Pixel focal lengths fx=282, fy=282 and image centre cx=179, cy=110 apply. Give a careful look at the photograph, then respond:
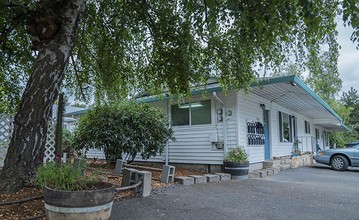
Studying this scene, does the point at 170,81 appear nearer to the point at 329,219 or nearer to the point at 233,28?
the point at 233,28

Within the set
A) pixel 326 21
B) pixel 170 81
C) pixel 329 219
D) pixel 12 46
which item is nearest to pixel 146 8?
pixel 170 81

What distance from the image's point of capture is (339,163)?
11180 mm

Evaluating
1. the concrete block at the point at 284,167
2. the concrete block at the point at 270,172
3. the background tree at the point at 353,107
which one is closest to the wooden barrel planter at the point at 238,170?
the concrete block at the point at 270,172

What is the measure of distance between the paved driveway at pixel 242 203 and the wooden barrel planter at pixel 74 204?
2.70ft

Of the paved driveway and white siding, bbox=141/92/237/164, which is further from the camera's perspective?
white siding, bbox=141/92/237/164

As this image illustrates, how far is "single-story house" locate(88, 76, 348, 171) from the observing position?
27.8 ft

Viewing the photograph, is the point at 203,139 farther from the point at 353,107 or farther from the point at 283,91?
the point at 353,107

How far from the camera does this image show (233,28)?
18.5 ft

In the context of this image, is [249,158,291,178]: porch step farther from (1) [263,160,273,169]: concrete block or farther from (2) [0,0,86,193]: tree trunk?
(2) [0,0,86,193]: tree trunk

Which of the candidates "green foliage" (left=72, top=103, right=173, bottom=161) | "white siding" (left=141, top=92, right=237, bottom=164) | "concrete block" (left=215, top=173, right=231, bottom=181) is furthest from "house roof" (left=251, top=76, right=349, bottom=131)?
"green foliage" (left=72, top=103, right=173, bottom=161)

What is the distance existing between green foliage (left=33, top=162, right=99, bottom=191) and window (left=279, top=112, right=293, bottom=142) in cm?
1016

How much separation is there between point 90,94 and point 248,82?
5.23m

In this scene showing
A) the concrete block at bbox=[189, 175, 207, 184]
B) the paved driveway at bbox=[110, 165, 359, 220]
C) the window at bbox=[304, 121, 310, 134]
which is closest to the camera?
the paved driveway at bbox=[110, 165, 359, 220]

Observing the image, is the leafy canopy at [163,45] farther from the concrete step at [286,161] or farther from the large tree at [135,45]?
the concrete step at [286,161]
